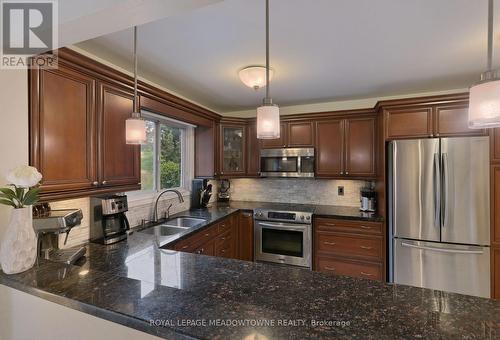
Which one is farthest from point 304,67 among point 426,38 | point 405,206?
point 405,206

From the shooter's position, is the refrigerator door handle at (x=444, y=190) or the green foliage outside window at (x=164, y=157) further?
the green foliage outside window at (x=164, y=157)

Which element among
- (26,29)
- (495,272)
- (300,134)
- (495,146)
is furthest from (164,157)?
(495,272)

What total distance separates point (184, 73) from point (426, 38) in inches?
80.7

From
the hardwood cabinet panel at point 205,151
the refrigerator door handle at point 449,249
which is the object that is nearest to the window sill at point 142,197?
the hardwood cabinet panel at point 205,151

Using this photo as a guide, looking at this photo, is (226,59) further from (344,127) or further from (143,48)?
(344,127)

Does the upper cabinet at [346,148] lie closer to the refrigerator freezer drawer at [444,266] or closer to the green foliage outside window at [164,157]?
the refrigerator freezer drawer at [444,266]

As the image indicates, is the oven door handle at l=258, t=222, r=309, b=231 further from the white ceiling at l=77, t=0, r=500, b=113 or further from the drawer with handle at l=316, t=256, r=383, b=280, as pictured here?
the white ceiling at l=77, t=0, r=500, b=113

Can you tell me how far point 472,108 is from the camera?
3.10 feet

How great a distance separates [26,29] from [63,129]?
0.57 m

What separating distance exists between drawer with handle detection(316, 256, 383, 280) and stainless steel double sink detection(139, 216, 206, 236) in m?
1.60

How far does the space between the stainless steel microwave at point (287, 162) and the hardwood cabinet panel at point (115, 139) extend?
1.93m

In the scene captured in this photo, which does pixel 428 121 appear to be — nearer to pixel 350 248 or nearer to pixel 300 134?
pixel 300 134

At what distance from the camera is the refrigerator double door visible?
233 centimetres

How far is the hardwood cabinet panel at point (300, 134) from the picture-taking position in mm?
3419
